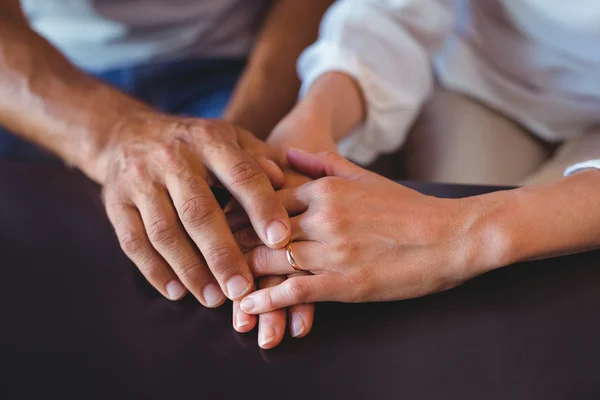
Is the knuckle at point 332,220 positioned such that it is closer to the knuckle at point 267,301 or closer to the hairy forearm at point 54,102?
the knuckle at point 267,301

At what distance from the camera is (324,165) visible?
68cm

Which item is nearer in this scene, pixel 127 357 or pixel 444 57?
pixel 127 357

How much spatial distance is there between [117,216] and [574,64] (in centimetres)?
73

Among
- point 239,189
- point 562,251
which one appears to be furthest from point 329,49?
point 562,251

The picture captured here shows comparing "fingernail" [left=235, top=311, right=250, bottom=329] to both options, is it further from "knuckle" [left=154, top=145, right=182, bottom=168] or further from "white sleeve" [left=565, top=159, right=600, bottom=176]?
"white sleeve" [left=565, top=159, right=600, bottom=176]

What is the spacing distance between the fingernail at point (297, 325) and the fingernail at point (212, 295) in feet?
0.29

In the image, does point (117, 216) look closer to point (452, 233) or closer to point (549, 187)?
point (452, 233)

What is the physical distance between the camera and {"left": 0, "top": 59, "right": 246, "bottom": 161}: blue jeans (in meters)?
1.17

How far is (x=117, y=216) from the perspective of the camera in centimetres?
66

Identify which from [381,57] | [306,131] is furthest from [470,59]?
[306,131]

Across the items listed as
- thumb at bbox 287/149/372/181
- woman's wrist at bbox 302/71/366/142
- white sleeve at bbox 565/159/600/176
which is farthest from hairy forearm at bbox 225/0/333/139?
white sleeve at bbox 565/159/600/176

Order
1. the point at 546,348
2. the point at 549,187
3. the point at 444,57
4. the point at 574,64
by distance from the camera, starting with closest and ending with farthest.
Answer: the point at 546,348
the point at 549,187
the point at 574,64
the point at 444,57

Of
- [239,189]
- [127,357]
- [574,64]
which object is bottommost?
[127,357]

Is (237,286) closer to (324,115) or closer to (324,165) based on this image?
(324,165)
